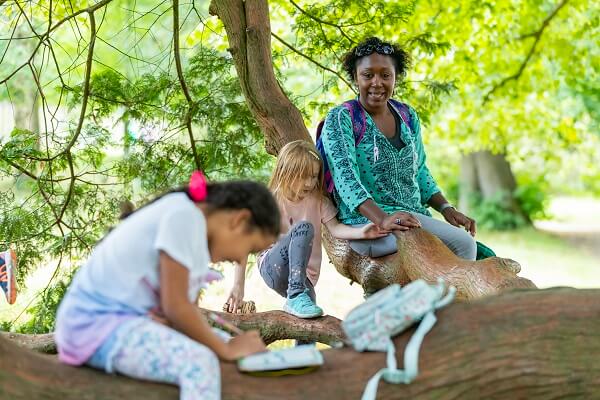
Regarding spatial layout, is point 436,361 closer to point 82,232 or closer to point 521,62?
point 82,232

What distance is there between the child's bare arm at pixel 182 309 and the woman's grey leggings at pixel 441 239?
1980 millimetres

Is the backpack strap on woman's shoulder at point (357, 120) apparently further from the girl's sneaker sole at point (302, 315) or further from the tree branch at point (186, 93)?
the tree branch at point (186, 93)

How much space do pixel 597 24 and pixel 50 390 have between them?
8.48m

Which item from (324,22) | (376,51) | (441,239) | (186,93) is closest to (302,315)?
(441,239)

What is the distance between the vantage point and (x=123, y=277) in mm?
2408

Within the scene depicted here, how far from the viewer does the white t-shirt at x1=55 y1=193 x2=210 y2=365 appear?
239cm

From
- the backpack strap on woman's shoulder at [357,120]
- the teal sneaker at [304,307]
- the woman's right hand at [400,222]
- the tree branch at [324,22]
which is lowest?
the teal sneaker at [304,307]

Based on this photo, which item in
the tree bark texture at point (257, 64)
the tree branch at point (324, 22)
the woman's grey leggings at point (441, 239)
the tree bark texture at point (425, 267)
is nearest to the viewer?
the tree bark texture at point (425, 267)

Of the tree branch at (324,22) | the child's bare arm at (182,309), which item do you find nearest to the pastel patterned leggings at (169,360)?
the child's bare arm at (182,309)

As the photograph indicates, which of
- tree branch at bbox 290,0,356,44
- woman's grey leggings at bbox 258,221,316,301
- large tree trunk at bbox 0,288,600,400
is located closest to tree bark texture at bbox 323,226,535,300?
woman's grey leggings at bbox 258,221,316,301

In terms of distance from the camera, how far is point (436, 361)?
2.58m

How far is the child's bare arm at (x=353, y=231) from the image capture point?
4.27 meters

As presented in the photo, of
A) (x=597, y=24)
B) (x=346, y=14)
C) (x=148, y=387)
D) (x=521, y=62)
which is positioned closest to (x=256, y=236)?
(x=148, y=387)

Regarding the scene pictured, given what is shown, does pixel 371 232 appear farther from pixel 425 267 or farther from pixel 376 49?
pixel 376 49
